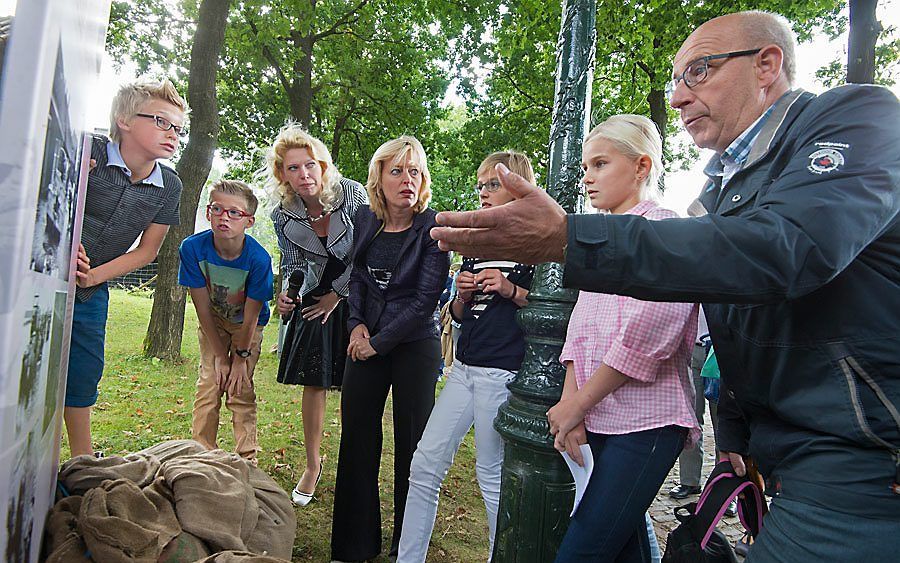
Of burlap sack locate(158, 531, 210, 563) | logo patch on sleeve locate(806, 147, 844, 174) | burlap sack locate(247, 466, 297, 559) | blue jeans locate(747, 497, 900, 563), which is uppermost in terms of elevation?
logo patch on sleeve locate(806, 147, 844, 174)

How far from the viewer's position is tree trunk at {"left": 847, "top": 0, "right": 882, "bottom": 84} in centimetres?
691

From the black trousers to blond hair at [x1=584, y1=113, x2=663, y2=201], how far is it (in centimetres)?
154

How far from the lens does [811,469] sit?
1.39 meters

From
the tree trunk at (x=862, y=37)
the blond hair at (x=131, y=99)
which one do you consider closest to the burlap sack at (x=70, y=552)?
the blond hair at (x=131, y=99)

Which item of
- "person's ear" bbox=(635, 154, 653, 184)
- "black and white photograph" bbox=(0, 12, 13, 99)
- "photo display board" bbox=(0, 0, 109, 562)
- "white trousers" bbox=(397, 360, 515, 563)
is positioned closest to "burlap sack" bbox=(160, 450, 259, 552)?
"photo display board" bbox=(0, 0, 109, 562)

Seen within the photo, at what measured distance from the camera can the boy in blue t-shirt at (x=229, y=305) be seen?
4.18 m

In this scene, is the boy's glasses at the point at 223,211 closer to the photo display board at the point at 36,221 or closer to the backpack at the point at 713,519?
the photo display board at the point at 36,221

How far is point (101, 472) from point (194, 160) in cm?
768

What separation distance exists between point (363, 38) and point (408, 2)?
244 centimetres

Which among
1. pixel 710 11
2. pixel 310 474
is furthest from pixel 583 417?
pixel 710 11

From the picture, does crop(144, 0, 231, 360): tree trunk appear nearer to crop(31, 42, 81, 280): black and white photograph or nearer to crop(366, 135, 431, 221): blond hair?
crop(366, 135, 431, 221): blond hair

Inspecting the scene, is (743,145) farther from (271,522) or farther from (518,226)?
(271,522)

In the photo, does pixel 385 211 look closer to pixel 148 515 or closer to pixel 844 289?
pixel 148 515

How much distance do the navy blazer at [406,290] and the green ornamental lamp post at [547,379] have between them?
3.35 ft
